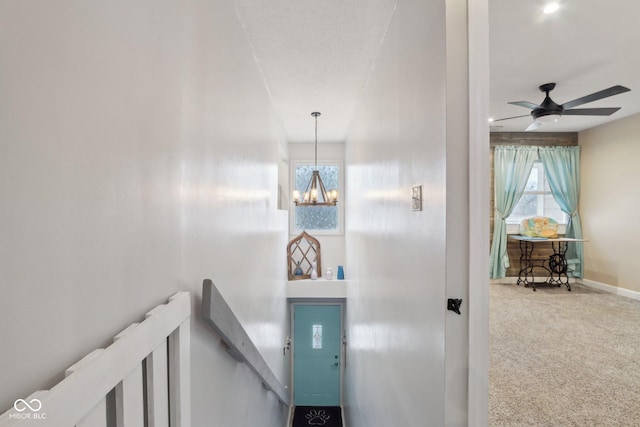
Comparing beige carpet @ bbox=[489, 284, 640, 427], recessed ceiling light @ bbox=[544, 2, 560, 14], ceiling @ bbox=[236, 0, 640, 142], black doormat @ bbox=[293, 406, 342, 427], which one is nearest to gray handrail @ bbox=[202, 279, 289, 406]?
ceiling @ bbox=[236, 0, 640, 142]

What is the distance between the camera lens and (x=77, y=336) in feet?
1.71

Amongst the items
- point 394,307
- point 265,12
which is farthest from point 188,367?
point 265,12

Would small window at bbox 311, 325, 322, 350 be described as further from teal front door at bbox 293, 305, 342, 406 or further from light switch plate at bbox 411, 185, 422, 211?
light switch plate at bbox 411, 185, 422, 211

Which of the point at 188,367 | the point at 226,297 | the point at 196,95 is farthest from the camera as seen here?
the point at 226,297

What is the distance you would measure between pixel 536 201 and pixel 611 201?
105cm

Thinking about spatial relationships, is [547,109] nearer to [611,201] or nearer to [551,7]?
[551,7]

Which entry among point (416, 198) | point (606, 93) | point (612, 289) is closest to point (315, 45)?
point (416, 198)

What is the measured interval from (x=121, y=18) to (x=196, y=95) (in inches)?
16.6

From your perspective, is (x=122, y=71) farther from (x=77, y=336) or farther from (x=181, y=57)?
(x=77, y=336)

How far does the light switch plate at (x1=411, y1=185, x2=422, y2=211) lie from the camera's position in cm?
124

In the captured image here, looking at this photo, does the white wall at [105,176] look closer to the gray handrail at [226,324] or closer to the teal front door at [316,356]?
the gray handrail at [226,324]

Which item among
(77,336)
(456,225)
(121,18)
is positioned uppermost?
(121,18)

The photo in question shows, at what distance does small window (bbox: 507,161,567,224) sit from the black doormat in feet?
15.3

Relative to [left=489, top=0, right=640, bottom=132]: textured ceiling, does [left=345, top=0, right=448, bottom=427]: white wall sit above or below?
below
